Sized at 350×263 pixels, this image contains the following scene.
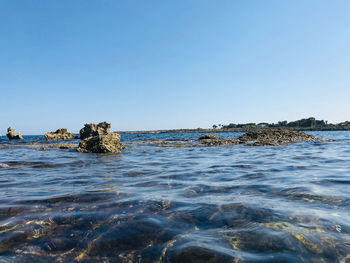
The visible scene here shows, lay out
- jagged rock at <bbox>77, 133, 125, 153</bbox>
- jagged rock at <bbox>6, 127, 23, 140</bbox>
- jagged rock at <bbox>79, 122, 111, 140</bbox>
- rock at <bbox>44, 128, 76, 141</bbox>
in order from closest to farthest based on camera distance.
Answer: jagged rock at <bbox>77, 133, 125, 153</bbox> < jagged rock at <bbox>79, 122, 111, 140</bbox> < rock at <bbox>44, 128, 76, 141</bbox> < jagged rock at <bbox>6, 127, 23, 140</bbox>

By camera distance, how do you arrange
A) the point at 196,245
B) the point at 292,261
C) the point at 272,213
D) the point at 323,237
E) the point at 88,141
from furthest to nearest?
the point at 88,141
the point at 272,213
the point at 323,237
the point at 196,245
the point at 292,261

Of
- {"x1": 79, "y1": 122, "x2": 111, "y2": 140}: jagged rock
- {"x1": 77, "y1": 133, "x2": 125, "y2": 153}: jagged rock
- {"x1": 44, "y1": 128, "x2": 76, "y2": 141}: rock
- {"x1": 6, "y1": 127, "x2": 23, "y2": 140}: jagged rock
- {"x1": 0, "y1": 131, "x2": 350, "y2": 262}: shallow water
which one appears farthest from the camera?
{"x1": 6, "y1": 127, "x2": 23, "y2": 140}: jagged rock

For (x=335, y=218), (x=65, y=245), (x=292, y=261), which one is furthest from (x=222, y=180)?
(x=65, y=245)

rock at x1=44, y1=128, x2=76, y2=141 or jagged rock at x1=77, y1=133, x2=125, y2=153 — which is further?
rock at x1=44, y1=128, x2=76, y2=141

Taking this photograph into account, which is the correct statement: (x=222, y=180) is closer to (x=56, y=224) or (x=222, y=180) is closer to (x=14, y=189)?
(x=56, y=224)

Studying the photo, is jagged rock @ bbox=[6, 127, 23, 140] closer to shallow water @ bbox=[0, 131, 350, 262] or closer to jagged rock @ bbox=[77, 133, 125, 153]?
jagged rock @ bbox=[77, 133, 125, 153]

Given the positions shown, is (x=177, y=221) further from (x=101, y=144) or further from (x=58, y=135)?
(x=58, y=135)

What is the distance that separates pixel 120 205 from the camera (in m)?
4.32

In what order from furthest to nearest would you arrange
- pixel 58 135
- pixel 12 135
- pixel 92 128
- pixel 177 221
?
pixel 12 135 → pixel 58 135 → pixel 92 128 → pixel 177 221

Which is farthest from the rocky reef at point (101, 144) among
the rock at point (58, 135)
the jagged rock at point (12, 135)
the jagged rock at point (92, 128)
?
the jagged rock at point (12, 135)

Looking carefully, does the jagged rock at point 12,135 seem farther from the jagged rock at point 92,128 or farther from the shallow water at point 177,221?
the shallow water at point 177,221

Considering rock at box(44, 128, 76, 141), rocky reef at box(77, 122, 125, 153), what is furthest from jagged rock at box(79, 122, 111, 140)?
rocky reef at box(77, 122, 125, 153)

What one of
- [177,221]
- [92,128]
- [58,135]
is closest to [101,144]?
[177,221]

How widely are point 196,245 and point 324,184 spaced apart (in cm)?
471
